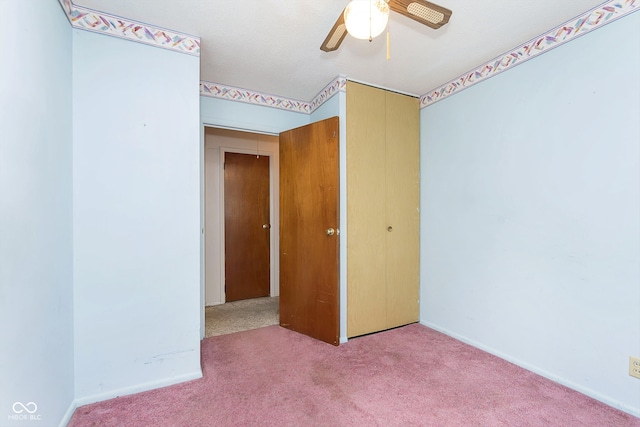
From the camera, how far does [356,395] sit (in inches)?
64.9

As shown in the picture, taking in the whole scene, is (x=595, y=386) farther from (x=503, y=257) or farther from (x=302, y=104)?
(x=302, y=104)

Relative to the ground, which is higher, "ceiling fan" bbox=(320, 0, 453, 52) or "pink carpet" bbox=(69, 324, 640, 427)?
"ceiling fan" bbox=(320, 0, 453, 52)

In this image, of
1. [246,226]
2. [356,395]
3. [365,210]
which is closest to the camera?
[356,395]

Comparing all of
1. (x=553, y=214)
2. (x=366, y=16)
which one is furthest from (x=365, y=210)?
(x=366, y=16)

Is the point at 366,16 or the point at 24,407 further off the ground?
the point at 366,16

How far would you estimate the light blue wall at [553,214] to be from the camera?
59.7 inches

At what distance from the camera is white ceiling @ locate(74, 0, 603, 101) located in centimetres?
158

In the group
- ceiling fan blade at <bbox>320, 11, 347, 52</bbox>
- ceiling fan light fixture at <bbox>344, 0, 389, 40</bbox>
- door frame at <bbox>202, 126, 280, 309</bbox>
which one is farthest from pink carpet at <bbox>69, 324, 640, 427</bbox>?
ceiling fan blade at <bbox>320, 11, 347, 52</bbox>

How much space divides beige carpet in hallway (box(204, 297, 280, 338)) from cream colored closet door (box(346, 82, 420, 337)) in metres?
1.06

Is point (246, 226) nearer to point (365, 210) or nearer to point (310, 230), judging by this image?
point (310, 230)

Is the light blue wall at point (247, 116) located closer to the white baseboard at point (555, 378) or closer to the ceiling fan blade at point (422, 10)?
the ceiling fan blade at point (422, 10)

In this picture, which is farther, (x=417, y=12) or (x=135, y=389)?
(x=135, y=389)

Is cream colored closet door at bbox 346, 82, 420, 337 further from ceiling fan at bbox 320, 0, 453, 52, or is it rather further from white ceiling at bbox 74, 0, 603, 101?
ceiling fan at bbox 320, 0, 453, 52

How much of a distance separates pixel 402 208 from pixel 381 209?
0.28m
